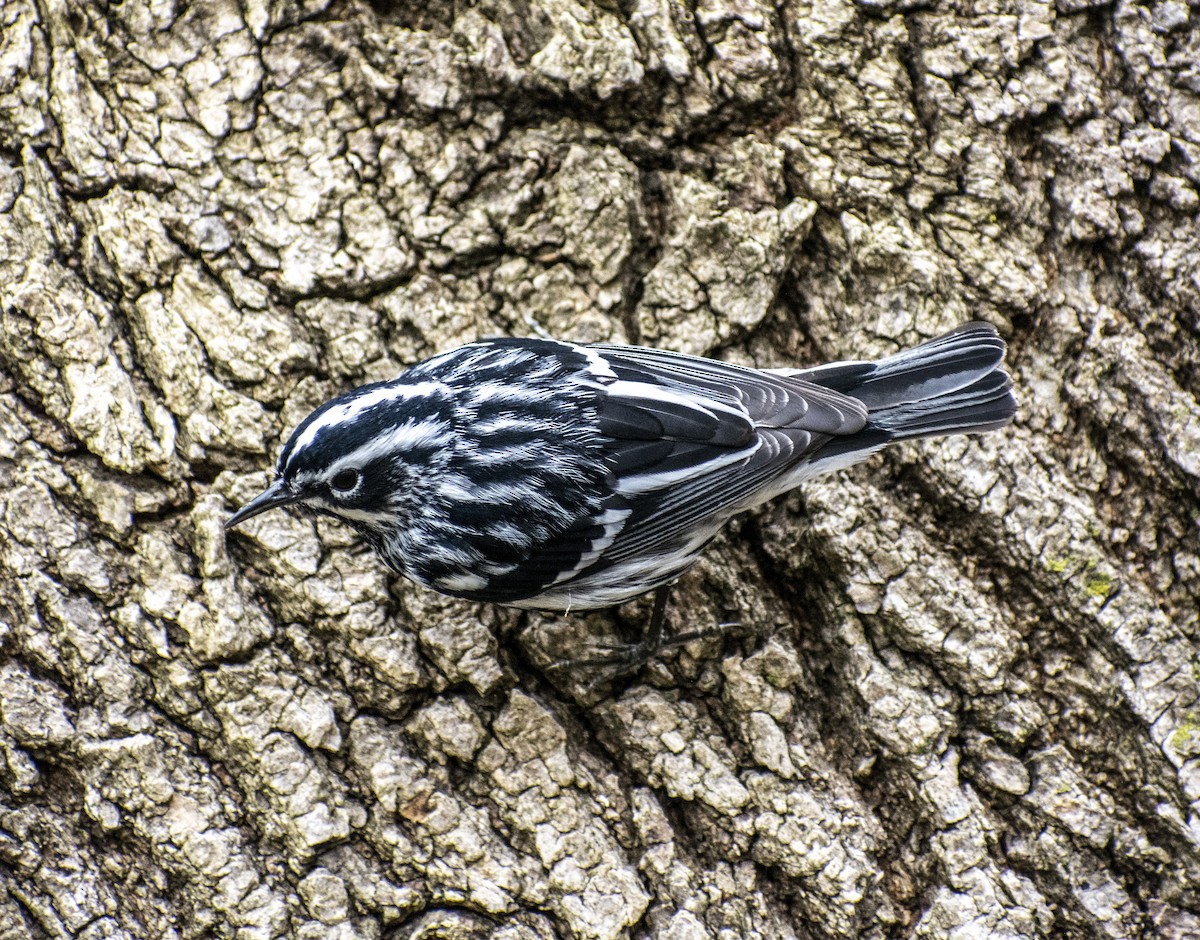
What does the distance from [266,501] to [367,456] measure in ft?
1.26

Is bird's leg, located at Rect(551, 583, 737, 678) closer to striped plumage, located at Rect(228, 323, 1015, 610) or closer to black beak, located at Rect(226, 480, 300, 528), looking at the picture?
striped plumage, located at Rect(228, 323, 1015, 610)

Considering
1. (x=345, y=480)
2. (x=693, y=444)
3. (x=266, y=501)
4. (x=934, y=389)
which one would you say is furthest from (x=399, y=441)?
(x=934, y=389)

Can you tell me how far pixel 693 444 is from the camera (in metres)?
3.66

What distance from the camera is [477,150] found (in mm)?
3922

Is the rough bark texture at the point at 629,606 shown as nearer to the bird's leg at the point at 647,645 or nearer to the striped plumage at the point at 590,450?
the bird's leg at the point at 647,645

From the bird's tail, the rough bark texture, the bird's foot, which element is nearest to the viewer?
the rough bark texture

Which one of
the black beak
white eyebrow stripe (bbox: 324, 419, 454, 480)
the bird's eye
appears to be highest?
white eyebrow stripe (bbox: 324, 419, 454, 480)

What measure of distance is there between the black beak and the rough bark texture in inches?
8.0

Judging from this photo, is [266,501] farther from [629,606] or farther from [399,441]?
[629,606]

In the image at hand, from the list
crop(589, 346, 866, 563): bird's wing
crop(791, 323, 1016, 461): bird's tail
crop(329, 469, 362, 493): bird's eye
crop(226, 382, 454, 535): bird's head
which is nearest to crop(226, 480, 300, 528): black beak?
crop(226, 382, 454, 535): bird's head

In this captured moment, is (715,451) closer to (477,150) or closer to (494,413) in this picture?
(494,413)

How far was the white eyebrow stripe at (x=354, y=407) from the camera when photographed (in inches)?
136

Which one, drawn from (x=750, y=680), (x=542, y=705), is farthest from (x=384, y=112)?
(x=750, y=680)

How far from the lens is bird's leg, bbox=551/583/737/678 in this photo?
374 cm
